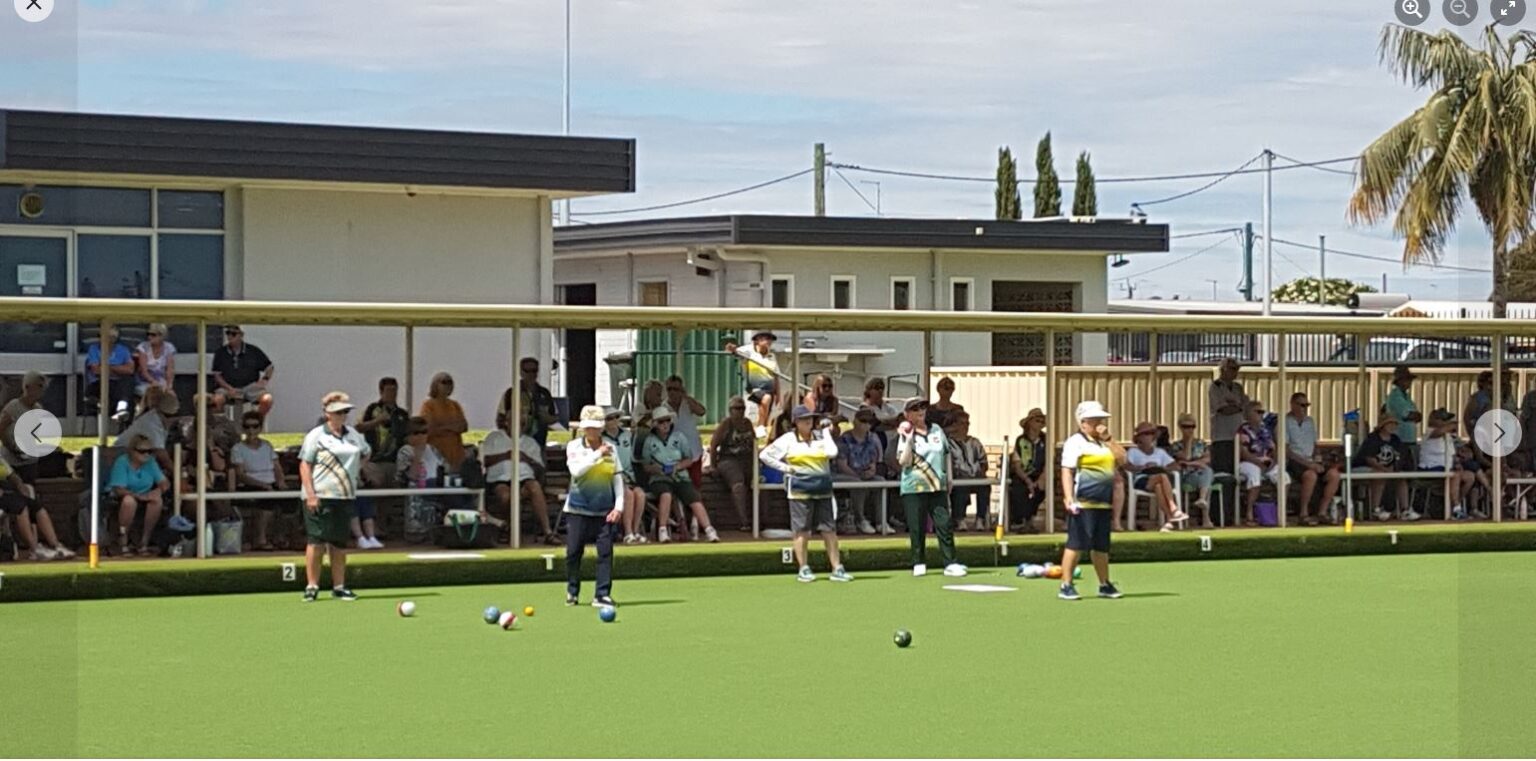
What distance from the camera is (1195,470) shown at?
68.8 feet

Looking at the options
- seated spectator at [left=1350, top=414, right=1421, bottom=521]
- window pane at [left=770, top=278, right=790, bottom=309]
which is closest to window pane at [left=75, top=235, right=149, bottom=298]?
window pane at [left=770, top=278, right=790, bottom=309]

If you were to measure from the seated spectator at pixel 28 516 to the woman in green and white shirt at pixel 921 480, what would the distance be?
679 cm

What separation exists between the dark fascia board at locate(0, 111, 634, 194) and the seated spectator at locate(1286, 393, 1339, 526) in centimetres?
920

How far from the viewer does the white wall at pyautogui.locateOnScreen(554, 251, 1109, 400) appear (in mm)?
32938

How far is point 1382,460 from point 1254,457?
1.64m

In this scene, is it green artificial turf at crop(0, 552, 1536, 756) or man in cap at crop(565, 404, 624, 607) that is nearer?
green artificial turf at crop(0, 552, 1536, 756)

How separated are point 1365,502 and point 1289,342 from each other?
43.5ft

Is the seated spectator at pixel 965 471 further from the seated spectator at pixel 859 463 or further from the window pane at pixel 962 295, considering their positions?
the window pane at pixel 962 295

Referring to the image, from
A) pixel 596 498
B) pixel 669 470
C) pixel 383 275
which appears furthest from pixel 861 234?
pixel 596 498

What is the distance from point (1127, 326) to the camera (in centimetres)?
2006

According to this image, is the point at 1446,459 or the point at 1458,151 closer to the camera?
the point at 1446,459

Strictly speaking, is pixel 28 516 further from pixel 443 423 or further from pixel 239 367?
pixel 443 423

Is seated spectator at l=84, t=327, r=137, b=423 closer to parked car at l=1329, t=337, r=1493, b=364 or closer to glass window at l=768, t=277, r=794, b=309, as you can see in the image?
glass window at l=768, t=277, r=794, b=309

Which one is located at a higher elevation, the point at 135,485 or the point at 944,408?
the point at 944,408
